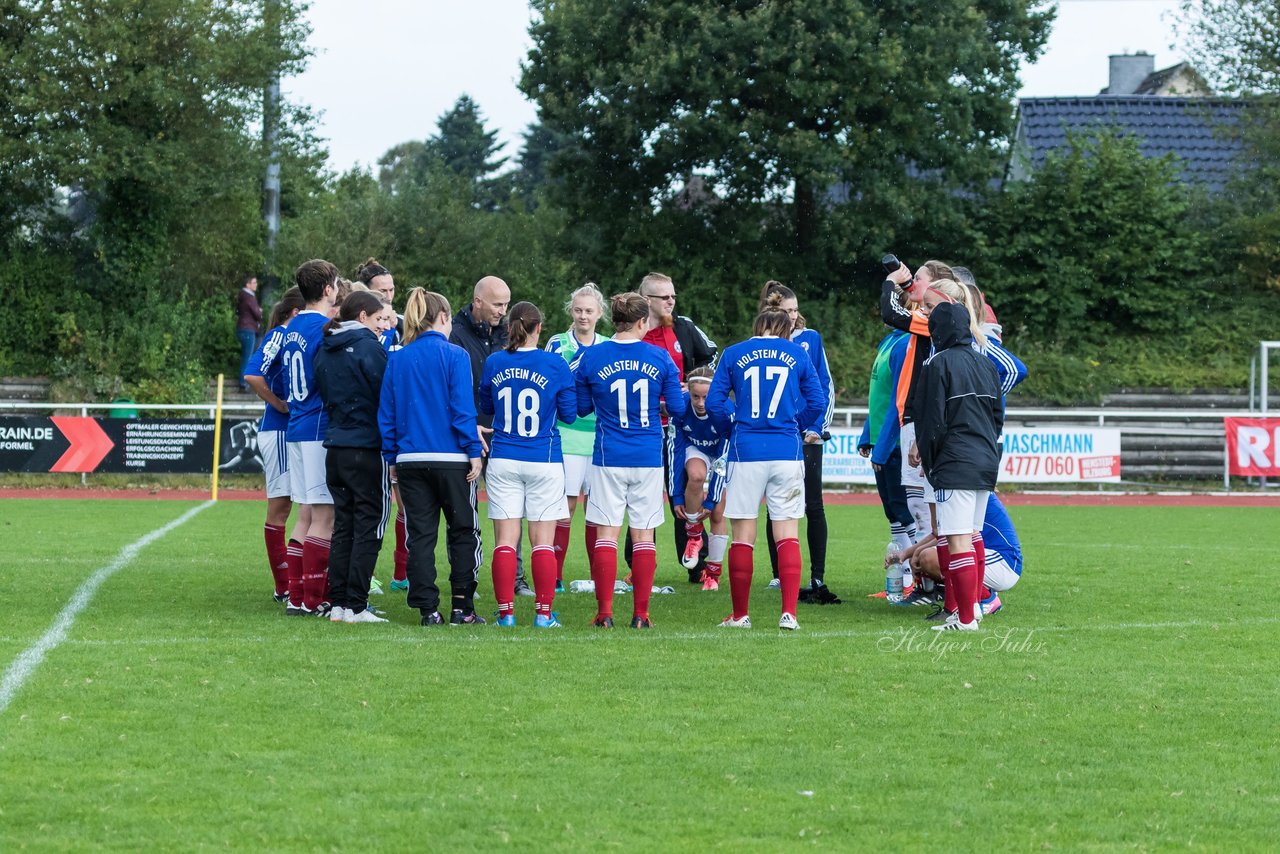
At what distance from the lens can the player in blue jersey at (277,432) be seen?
949 centimetres

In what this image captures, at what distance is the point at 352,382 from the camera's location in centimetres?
888

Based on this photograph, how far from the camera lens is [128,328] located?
30484 millimetres

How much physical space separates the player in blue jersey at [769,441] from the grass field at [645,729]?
1.58ft

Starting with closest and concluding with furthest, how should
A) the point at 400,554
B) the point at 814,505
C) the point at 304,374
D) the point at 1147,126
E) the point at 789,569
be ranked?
the point at 789,569, the point at 304,374, the point at 814,505, the point at 400,554, the point at 1147,126

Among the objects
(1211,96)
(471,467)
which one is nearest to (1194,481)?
(1211,96)

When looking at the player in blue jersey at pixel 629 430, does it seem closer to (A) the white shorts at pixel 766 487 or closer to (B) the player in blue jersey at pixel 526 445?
(B) the player in blue jersey at pixel 526 445

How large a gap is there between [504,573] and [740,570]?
1.35 m

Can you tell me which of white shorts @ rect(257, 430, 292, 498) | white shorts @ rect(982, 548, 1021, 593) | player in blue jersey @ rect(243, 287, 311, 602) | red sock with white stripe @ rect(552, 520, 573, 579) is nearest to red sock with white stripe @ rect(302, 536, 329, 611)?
player in blue jersey @ rect(243, 287, 311, 602)

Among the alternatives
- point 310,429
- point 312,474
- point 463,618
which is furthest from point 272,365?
point 463,618

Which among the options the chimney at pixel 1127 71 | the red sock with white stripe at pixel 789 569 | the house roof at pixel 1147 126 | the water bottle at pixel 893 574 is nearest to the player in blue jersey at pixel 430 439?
the red sock with white stripe at pixel 789 569

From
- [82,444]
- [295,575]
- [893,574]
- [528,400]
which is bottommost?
[893,574]

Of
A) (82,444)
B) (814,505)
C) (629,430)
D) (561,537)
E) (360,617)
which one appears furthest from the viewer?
(82,444)

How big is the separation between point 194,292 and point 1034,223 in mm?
18353

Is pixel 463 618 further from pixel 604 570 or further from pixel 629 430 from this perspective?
pixel 629 430
